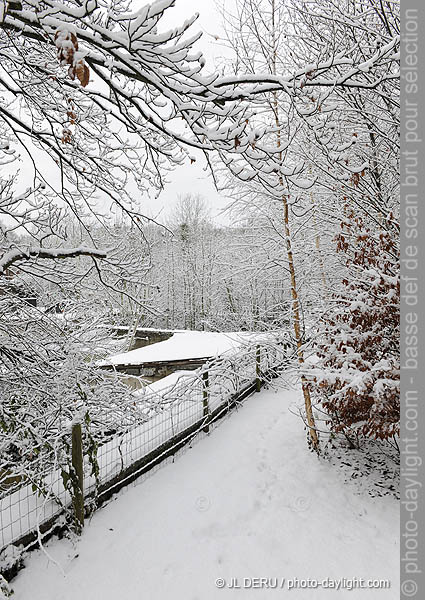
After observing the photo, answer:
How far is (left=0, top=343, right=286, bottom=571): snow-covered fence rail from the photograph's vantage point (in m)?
3.38

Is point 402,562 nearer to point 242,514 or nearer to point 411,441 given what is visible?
point 411,441

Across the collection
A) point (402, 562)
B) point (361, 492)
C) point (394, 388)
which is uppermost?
point (394, 388)

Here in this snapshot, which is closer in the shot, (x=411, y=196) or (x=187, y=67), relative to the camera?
(x=187, y=67)

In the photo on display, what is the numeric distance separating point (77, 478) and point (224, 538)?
169cm

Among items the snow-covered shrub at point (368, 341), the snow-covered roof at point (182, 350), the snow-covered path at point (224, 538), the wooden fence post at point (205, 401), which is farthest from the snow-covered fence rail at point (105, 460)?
the snow-covered roof at point (182, 350)

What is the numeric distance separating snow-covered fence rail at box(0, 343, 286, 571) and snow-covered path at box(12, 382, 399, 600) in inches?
9.6

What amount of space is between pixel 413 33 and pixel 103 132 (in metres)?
2.95

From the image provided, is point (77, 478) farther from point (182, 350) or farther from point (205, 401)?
point (182, 350)

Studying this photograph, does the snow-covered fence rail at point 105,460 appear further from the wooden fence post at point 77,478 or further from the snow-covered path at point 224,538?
the snow-covered path at point 224,538

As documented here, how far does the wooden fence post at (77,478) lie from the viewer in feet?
12.3

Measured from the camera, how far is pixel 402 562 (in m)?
2.93

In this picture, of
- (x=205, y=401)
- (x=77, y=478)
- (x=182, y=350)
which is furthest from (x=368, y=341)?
(x=182, y=350)

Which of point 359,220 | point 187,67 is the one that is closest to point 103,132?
point 187,67

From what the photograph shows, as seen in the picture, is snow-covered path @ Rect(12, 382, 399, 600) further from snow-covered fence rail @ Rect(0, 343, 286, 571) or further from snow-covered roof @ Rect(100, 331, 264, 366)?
snow-covered roof @ Rect(100, 331, 264, 366)
